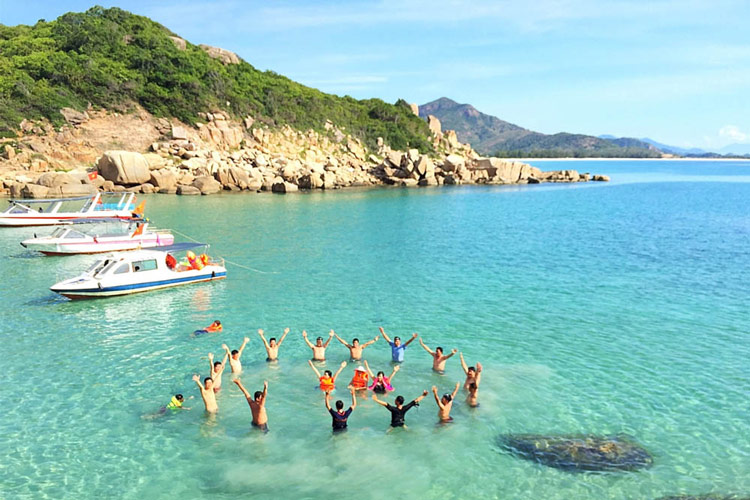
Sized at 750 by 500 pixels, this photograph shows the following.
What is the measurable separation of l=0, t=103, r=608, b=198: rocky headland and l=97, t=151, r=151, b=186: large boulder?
0.12 m

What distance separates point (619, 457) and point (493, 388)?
423 cm

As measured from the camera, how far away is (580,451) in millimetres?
12461

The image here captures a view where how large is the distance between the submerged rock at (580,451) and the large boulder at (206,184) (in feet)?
205

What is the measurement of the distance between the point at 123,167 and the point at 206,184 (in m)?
9.81

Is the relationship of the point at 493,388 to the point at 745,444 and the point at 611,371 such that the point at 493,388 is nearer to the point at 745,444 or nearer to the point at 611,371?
the point at 611,371

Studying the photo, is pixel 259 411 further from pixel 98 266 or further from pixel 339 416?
pixel 98 266

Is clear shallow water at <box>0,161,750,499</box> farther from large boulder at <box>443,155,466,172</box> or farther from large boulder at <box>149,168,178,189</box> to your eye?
large boulder at <box>443,155,466,172</box>

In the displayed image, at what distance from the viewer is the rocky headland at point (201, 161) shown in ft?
215

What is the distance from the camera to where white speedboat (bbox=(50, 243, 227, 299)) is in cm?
2397

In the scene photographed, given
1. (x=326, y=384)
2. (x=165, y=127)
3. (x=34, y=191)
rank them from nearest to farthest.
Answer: (x=326, y=384) < (x=34, y=191) < (x=165, y=127)

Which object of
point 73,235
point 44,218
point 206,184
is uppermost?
point 206,184

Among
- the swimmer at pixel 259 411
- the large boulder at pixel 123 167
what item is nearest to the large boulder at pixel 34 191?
the large boulder at pixel 123 167

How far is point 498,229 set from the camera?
1839 inches

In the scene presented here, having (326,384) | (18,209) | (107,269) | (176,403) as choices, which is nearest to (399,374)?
→ (326,384)
